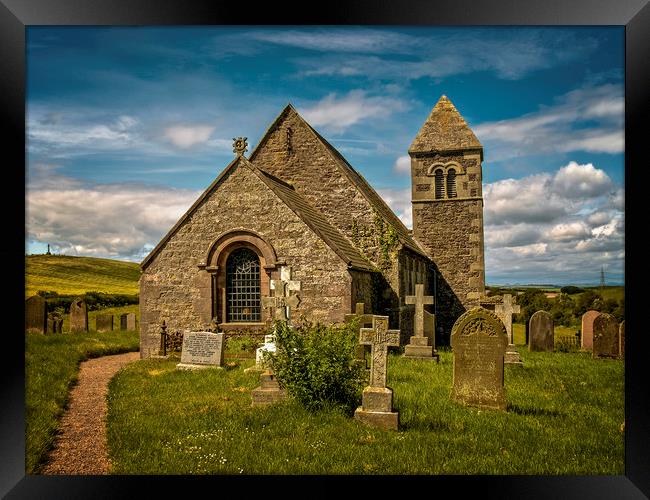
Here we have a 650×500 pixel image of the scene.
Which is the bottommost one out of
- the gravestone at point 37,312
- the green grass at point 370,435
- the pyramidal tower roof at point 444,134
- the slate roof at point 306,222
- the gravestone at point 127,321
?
the green grass at point 370,435

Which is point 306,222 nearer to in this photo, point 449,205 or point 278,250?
point 278,250

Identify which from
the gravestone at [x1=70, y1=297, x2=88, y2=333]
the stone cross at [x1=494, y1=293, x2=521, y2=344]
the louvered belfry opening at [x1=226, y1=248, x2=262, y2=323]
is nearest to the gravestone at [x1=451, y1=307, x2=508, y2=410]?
the stone cross at [x1=494, y1=293, x2=521, y2=344]

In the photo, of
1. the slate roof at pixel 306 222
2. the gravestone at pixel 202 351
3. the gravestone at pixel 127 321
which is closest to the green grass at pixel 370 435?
the gravestone at pixel 202 351

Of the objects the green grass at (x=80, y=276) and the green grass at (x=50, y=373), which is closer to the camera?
the green grass at (x=50, y=373)

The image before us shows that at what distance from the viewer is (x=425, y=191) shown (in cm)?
2411

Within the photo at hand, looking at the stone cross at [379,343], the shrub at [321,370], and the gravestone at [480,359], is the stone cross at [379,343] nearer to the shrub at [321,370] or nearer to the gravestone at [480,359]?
the shrub at [321,370]

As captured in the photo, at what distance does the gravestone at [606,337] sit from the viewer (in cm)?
1504

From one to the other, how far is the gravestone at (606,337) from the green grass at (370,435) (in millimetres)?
5374

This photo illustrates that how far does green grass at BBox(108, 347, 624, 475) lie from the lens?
6.71 meters

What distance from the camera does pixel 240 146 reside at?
50.3ft

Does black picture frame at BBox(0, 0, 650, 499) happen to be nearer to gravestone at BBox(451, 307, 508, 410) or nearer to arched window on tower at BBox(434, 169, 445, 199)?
gravestone at BBox(451, 307, 508, 410)

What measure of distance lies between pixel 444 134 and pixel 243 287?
13.5m

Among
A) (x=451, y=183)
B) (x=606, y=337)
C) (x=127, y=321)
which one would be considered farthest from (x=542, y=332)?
(x=127, y=321)
